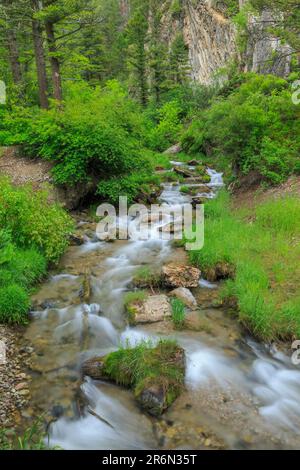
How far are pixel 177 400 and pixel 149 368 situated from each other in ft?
1.78

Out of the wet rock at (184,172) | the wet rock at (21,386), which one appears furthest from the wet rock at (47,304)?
the wet rock at (184,172)

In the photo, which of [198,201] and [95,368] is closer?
[95,368]

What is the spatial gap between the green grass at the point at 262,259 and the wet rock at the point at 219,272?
4.1 inches

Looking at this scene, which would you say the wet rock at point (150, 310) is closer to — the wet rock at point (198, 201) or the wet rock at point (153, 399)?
the wet rock at point (153, 399)

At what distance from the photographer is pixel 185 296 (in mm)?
7266

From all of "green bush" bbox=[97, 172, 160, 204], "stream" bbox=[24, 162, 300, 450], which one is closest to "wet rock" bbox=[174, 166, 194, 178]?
"green bush" bbox=[97, 172, 160, 204]

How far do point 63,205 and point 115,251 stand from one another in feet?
10.1

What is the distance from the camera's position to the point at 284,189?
35.9ft

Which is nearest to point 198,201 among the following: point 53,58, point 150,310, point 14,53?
point 150,310

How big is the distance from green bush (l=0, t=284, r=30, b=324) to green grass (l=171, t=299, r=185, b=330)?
8.62 ft

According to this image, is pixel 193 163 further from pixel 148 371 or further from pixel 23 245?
pixel 148 371

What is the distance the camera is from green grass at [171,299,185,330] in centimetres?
652
